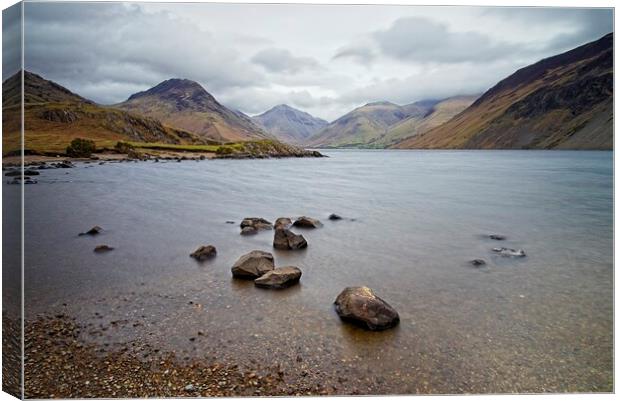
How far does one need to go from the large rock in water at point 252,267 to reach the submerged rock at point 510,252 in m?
5.31

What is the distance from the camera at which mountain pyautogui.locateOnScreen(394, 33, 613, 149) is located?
214 inches

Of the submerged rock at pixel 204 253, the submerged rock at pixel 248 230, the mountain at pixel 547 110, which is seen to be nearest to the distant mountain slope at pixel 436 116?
the mountain at pixel 547 110

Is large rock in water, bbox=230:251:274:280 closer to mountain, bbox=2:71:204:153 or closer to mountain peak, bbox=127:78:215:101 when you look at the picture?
mountain, bbox=2:71:204:153

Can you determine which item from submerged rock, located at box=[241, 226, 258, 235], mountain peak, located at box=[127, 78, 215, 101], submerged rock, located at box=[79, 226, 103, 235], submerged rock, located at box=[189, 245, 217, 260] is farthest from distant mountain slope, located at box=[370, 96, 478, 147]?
submerged rock, located at box=[79, 226, 103, 235]

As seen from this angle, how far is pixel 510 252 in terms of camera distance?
8.27 metres

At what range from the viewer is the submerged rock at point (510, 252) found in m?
8.07

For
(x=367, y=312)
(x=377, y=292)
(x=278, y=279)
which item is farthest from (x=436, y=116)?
(x=367, y=312)

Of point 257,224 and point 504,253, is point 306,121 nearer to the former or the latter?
point 257,224

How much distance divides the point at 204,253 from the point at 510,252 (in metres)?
6.79

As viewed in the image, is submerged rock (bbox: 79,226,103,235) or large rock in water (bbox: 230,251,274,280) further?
submerged rock (bbox: 79,226,103,235)

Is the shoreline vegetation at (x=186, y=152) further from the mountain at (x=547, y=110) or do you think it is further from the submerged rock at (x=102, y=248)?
the submerged rock at (x=102, y=248)

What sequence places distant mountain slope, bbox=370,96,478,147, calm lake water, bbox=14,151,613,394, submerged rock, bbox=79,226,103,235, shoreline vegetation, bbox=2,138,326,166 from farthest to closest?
shoreline vegetation, bbox=2,138,326,166, distant mountain slope, bbox=370,96,478,147, submerged rock, bbox=79,226,103,235, calm lake water, bbox=14,151,613,394

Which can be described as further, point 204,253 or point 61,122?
point 61,122

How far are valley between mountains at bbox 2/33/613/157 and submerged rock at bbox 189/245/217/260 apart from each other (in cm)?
390
